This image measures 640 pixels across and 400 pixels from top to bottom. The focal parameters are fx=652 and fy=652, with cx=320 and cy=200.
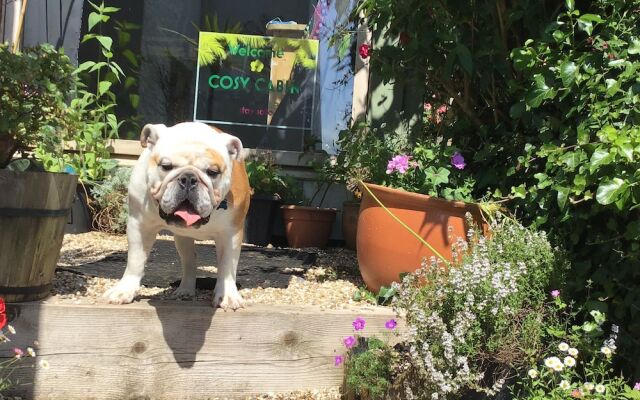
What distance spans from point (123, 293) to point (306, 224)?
97.5 inches

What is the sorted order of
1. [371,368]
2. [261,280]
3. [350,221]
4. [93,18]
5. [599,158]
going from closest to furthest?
[599,158], [371,368], [261,280], [350,221], [93,18]

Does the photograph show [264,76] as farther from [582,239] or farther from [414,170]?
[582,239]

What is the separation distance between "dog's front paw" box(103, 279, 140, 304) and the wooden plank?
54mm

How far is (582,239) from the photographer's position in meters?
2.60

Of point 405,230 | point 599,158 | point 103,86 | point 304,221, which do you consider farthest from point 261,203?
point 599,158

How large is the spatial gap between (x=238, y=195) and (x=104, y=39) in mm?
3321

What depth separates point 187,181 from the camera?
234 cm

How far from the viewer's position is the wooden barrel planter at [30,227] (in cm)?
248

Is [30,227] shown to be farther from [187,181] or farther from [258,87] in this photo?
[258,87]

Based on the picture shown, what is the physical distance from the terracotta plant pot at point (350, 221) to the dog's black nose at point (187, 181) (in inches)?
106

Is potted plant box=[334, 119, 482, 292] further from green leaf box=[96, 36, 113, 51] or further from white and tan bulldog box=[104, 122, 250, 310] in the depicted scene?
green leaf box=[96, 36, 113, 51]

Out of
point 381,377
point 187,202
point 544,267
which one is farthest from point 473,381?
point 187,202

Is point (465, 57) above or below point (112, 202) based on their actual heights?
above

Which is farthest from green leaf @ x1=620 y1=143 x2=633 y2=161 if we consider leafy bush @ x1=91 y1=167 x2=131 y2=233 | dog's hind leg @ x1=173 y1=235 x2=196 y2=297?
leafy bush @ x1=91 y1=167 x2=131 y2=233
